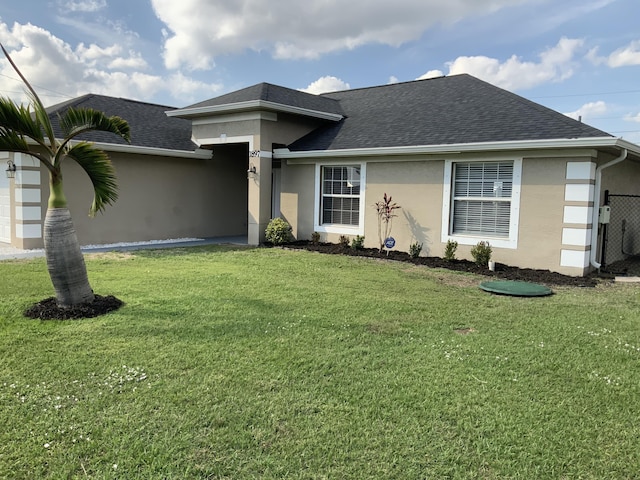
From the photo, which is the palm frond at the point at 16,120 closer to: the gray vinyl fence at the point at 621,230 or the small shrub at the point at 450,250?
the small shrub at the point at 450,250

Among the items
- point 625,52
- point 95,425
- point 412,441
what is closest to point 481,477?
point 412,441

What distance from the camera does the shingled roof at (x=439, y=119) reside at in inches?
392

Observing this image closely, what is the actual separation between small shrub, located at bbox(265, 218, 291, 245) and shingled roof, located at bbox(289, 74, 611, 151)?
2.20 meters

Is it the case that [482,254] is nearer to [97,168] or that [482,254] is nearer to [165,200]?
[97,168]

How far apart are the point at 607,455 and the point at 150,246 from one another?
11980 mm

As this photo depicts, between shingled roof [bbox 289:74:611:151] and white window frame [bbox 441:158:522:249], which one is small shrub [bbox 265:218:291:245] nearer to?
shingled roof [bbox 289:74:611:151]

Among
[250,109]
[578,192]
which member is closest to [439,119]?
[578,192]

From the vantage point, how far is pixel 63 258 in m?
5.81

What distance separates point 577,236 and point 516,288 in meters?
2.20

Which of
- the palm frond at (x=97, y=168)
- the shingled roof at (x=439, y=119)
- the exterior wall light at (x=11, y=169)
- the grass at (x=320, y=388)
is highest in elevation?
the shingled roof at (x=439, y=119)

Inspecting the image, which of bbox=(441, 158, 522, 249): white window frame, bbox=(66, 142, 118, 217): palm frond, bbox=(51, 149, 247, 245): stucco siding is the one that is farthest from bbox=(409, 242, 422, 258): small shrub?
bbox=(51, 149, 247, 245): stucco siding

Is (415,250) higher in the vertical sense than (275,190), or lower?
lower

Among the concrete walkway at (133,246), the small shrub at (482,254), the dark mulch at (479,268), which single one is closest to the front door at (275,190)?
the concrete walkway at (133,246)

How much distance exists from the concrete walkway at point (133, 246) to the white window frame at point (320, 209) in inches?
94.8
